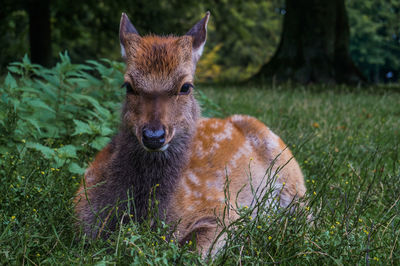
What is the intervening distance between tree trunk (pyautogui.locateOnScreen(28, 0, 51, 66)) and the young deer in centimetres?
1064

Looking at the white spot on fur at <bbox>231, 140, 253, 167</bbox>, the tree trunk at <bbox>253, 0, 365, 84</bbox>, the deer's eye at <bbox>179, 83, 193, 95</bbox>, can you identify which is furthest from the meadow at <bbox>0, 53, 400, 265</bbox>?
the tree trunk at <bbox>253, 0, 365, 84</bbox>

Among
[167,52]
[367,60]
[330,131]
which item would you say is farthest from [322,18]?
[367,60]

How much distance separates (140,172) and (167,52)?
81cm

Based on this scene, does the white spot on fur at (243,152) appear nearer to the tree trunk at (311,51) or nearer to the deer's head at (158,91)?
the deer's head at (158,91)

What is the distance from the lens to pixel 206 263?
8.00 ft

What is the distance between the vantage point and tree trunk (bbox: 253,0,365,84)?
13.2m

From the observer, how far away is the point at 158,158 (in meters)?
3.03

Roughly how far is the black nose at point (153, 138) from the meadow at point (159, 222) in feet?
1.47

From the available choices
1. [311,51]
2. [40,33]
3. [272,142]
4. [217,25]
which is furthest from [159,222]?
[217,25]

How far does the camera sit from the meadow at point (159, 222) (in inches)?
93.2

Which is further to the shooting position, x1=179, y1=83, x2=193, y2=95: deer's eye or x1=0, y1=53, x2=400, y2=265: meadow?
x1=179, y1=83, x2=193, y2=95: deer's eye

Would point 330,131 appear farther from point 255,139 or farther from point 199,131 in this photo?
point 199,131

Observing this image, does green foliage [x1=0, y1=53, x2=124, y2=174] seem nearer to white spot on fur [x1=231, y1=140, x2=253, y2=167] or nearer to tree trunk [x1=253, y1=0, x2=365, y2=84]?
white spot on fur [x1=231, y1=140, x2=253, y2=167]

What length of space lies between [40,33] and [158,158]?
37.5 ft
